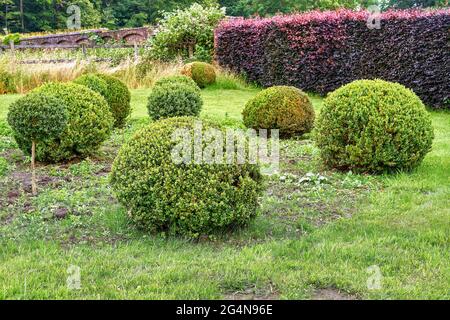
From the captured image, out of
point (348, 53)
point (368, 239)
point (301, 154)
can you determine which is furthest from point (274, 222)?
point (348, 53)

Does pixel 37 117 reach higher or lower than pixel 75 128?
higher

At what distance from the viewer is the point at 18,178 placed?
7.18 meters

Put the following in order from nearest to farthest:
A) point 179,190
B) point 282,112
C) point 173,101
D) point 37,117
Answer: point 179,190 < point 37,117 < point 282,112 < point 173,101

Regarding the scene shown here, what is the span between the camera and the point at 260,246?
4.59m

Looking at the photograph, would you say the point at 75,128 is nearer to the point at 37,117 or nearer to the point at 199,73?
the point at 37,117

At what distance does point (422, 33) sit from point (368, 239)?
35.1 feet

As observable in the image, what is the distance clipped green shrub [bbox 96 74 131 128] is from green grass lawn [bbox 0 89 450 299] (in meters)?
3.60

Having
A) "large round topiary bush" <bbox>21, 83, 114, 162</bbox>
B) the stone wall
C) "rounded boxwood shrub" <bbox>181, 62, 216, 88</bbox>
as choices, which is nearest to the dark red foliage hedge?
"rounded boxwood shrub" <bbox>181, 62, 216, 88</bbox>

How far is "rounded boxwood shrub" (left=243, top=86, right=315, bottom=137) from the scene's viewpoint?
32.6 feet

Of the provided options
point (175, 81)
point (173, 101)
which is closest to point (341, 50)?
point (175, 81)

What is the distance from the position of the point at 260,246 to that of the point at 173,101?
6281 mm

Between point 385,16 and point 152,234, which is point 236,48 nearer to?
point 385,16

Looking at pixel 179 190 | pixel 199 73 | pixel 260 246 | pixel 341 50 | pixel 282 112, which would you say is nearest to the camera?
pixel 260 246

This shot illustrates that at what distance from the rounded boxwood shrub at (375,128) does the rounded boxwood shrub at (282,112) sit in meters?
2.49
